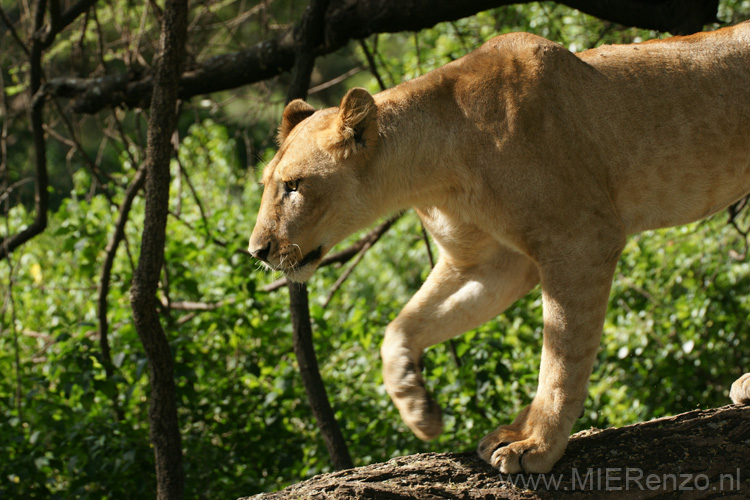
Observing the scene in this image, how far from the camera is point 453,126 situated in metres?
3.32

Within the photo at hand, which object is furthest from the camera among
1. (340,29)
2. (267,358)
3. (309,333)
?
(267,358)

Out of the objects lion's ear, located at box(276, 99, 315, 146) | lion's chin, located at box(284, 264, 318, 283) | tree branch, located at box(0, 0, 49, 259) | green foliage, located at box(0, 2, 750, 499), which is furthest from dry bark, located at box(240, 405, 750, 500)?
tree branch, located at box(0, 0, 49, 259)

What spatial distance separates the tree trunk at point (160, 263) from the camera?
376cm

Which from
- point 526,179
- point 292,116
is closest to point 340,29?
point 292,116

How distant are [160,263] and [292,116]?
3.12ft

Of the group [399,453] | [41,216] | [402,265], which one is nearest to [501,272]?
[399,453]

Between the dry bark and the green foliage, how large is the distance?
5.89 feet

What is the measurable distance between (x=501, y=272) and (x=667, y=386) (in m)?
4.05

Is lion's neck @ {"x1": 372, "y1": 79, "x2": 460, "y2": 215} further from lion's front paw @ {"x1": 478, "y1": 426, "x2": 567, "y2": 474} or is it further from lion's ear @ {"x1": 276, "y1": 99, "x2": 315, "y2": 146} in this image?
lion's front paw @ {"x1": 478, "y1": 426, "x2": 567, "y2": 474}

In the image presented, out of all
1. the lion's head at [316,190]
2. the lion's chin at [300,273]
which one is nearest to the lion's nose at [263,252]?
the lion's head at [316,190]

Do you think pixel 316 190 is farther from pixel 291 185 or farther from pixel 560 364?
pixel 560 364

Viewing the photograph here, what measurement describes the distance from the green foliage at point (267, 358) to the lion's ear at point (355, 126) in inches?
41.8

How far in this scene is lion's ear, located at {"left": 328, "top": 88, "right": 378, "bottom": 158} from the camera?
3.25 metres

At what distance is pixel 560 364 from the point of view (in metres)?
3.03
